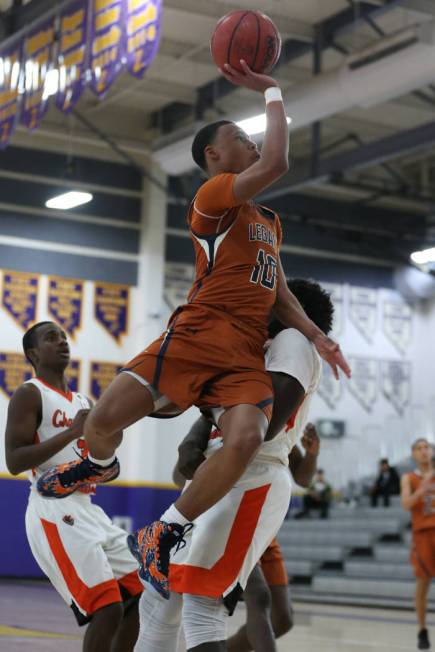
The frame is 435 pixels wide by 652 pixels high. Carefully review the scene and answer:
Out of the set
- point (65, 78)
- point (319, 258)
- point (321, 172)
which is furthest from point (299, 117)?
point (319, 258)

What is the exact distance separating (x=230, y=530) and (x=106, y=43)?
6.90 meters

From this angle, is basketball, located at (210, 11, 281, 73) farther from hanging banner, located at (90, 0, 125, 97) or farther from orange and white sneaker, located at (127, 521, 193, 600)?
hanging banner, located at (90, 0, 125, 97)

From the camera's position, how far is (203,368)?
363 cm

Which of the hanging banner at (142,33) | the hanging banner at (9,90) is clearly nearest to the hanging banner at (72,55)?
the hanging banner at (142,33)

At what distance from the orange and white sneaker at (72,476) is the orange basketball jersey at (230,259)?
0.76m

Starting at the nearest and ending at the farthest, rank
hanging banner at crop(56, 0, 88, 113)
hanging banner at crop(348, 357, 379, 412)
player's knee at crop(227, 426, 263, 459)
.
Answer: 1. player's knee at crop(227, 426, 263, 459)
2. hanging banner at crop(56, 0, 88, 113)
3. hanging banner at crop(348, 357, 379, 412)

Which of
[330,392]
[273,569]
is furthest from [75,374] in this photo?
[273,569]

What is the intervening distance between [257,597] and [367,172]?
53.1ft

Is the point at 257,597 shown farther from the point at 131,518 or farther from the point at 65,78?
the point at 131,518

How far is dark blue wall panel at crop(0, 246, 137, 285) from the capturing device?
17.8m

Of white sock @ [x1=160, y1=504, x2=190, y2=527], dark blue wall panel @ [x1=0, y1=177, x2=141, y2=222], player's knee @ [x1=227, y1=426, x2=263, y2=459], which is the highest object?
dark blue wall panel @ [x1=0, y1=177, x2=141, y2=222]

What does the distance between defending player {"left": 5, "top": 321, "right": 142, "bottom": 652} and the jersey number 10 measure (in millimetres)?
1079

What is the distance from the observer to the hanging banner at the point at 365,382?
69.2ft

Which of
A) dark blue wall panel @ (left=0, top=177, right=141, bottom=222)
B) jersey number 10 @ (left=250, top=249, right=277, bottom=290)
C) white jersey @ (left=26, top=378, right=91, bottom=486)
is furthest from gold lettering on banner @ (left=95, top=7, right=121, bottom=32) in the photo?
dark blue wall panel @ (left=0, top=177, right=141, bottom=222)
